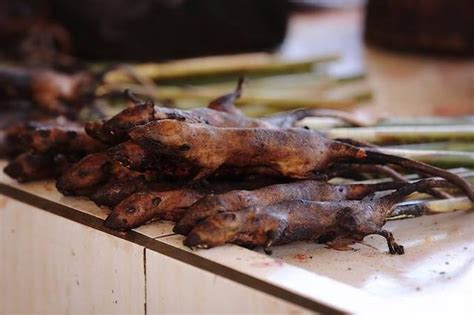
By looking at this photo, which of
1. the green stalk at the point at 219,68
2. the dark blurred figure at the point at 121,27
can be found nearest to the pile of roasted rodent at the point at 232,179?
the green stalk at the point at 219,68

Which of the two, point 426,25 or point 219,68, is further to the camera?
point 426,25

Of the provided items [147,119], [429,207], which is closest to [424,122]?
[429,207]

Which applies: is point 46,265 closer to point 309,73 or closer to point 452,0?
point 309,73

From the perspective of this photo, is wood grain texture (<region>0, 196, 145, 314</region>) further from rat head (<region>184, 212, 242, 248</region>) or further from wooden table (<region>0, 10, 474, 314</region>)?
rat head (<region>184, 212, 242, 248</region>)

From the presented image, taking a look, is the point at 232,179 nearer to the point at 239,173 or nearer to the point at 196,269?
the point at 239,173

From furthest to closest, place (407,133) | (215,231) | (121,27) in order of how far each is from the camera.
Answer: (121,27) < (407,133) < (215,231)

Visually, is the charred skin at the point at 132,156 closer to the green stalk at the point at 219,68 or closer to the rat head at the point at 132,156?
the rat head at the point at 132,156
